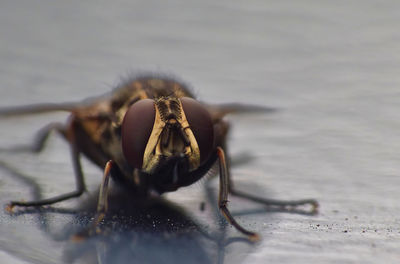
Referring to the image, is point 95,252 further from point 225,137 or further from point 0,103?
point 0,103

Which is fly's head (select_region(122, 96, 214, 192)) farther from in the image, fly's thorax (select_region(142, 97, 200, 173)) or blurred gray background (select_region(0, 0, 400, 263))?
blurred gray background (select_region(0, 0, 400, 263))

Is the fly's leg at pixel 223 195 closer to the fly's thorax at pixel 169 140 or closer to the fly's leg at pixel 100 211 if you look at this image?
the fly's thorax at pixel 169 140

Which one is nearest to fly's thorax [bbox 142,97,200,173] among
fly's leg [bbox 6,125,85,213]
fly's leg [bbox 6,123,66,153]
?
fly's leg [bbox 6,125,85,213]

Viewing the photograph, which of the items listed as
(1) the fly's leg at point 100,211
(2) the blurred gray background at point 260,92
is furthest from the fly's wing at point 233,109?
(1) the fly's leg at point 100,211

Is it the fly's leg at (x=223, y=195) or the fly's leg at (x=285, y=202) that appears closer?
the fly's leg at (x=223, y=195)

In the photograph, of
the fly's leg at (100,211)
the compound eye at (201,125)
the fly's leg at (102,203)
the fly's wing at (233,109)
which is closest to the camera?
the fly's leg at (100,211)

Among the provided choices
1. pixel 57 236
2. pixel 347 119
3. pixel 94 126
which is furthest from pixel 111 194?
pixel 347 119

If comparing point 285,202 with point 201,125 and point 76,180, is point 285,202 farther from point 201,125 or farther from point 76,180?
point 76,180

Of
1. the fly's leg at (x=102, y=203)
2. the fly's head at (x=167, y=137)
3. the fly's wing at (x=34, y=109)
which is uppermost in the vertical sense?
the fly's head at (x=167, y=137)
